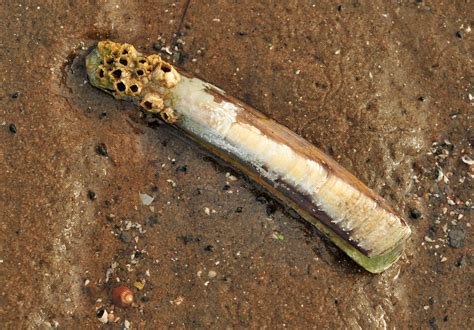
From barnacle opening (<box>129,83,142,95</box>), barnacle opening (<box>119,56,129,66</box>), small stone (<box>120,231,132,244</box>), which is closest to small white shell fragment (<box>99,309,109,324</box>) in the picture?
small stone (<box>120,231,132,244</box>)

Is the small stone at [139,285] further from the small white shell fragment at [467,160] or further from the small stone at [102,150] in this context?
A: the small white shell fragment at [467,160]

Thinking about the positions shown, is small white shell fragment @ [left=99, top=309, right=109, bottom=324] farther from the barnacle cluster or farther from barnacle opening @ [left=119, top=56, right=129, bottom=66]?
barnacle opening @ [left=119, top=56, right=129, bottom=66]

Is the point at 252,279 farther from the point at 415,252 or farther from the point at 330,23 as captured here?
the point at 330,23

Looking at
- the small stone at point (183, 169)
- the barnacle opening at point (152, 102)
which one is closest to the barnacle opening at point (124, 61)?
the barnacle opening at point (152, 102)

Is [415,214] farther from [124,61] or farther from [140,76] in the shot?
[124,61]

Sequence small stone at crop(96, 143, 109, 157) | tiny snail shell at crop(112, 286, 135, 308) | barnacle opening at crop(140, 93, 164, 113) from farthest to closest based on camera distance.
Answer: small stone at crop(96, 143, 109, 157) < tiny snail shell at crop(112, 286, 135, 308) < barnacle opening at crop(140, 93, 164, 113)

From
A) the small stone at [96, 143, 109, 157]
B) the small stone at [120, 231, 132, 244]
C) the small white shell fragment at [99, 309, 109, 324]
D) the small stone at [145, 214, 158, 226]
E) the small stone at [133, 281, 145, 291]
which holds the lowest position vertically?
the small white shell fragment at [99, 309, 109, 324]
